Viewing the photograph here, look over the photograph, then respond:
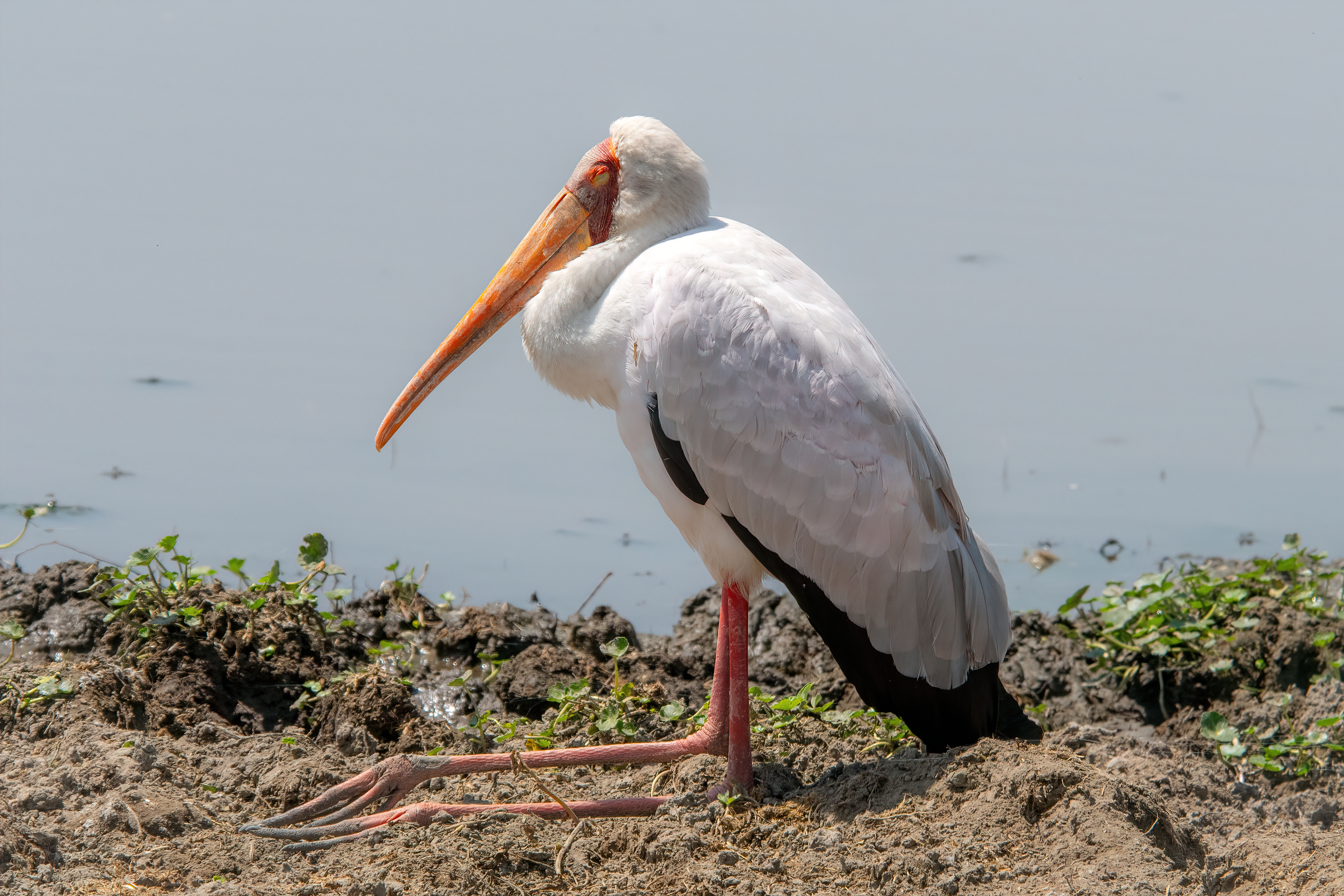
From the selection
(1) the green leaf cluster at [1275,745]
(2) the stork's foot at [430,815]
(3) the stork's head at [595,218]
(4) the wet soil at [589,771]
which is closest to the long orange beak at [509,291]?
(3) the stork's head at [595,218]

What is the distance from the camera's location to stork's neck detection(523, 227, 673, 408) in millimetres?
4484

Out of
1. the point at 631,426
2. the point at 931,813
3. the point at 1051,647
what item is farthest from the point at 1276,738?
the point at 631,426

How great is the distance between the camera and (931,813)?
4.05 meters

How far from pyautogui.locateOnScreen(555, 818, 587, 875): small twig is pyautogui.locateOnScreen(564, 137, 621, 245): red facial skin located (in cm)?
208

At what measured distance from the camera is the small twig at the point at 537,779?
164 inches

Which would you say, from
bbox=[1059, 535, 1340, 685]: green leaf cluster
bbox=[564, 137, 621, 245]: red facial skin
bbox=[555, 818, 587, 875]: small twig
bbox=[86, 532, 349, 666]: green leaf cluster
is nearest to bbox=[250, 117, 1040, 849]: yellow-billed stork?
bbox=[555, 818, 587, 875]: small twig

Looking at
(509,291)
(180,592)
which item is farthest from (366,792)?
(509,291)

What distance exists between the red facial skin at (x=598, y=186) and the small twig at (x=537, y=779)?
6.13ft

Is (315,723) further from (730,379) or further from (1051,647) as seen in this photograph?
(1051,647)

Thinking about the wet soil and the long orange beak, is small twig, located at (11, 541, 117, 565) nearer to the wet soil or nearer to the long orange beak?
the wet soil

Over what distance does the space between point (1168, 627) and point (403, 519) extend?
3959 mm

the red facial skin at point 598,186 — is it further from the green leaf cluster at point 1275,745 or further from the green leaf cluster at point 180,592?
the green leaf cluster at point 1275,745

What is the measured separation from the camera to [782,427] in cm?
434

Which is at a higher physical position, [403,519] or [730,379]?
[730,379]
